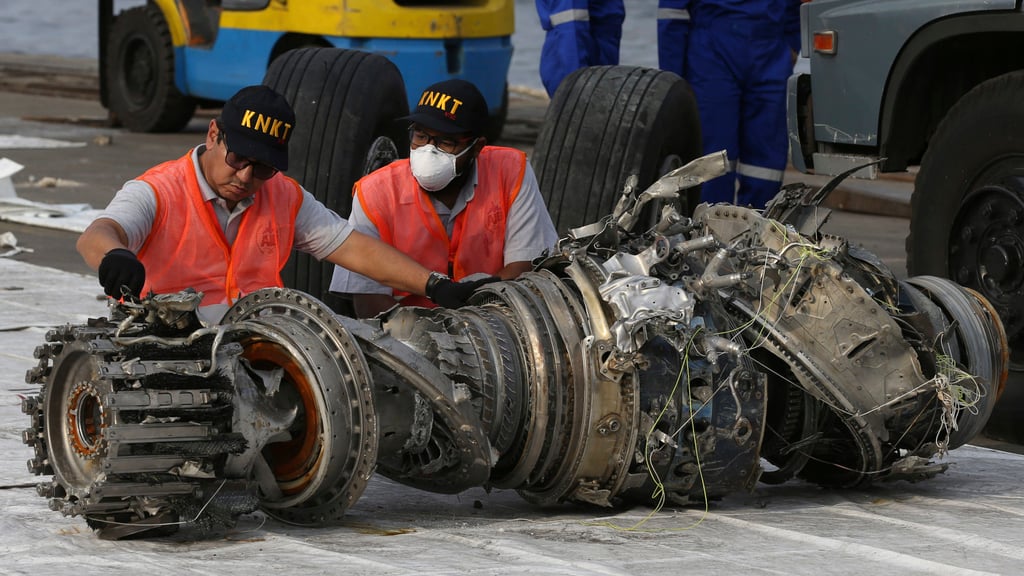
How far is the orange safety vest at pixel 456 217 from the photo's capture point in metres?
6.17

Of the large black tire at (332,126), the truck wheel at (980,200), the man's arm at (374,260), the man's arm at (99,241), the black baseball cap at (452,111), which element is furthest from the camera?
the large black tire at (332,126)

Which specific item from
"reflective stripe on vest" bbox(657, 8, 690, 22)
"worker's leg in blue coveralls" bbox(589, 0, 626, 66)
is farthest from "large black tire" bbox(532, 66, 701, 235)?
"reflective stripe on vest" bbox(657, 8, 690, 22)

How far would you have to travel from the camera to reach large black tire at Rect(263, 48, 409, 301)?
726 cm

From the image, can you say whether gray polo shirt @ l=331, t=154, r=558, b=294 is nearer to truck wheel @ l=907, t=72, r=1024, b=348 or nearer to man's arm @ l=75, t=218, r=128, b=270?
man's arm @ l=75, t=218, r=128, b=270

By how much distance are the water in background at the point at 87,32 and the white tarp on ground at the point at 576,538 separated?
17.3m

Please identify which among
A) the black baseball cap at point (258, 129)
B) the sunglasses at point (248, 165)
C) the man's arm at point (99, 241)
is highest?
the black baseball cap at point (258, 129)

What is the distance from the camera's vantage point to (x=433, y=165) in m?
6.04

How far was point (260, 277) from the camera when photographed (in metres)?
5.52

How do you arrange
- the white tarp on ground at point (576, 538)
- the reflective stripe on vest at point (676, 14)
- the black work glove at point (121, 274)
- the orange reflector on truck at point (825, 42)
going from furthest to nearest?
the reflective stripe on vest at point (676, 14), the orange reflector on truck at point (825, 42), the black work glove at point (121, 274), the white tarp on ground at point (576, 538)

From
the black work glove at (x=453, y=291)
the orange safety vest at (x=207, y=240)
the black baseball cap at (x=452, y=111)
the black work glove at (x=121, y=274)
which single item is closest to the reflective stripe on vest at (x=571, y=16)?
the black baseball cap at (x=452, y=111)

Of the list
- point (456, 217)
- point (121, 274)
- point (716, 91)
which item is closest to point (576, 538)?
point (121, 274)

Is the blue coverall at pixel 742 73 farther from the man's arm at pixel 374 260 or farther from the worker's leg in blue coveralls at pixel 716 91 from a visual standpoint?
the man's arm at pixel 374 260

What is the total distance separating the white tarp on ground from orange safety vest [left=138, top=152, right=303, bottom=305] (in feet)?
2.35

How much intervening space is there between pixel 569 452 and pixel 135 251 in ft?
4.83
